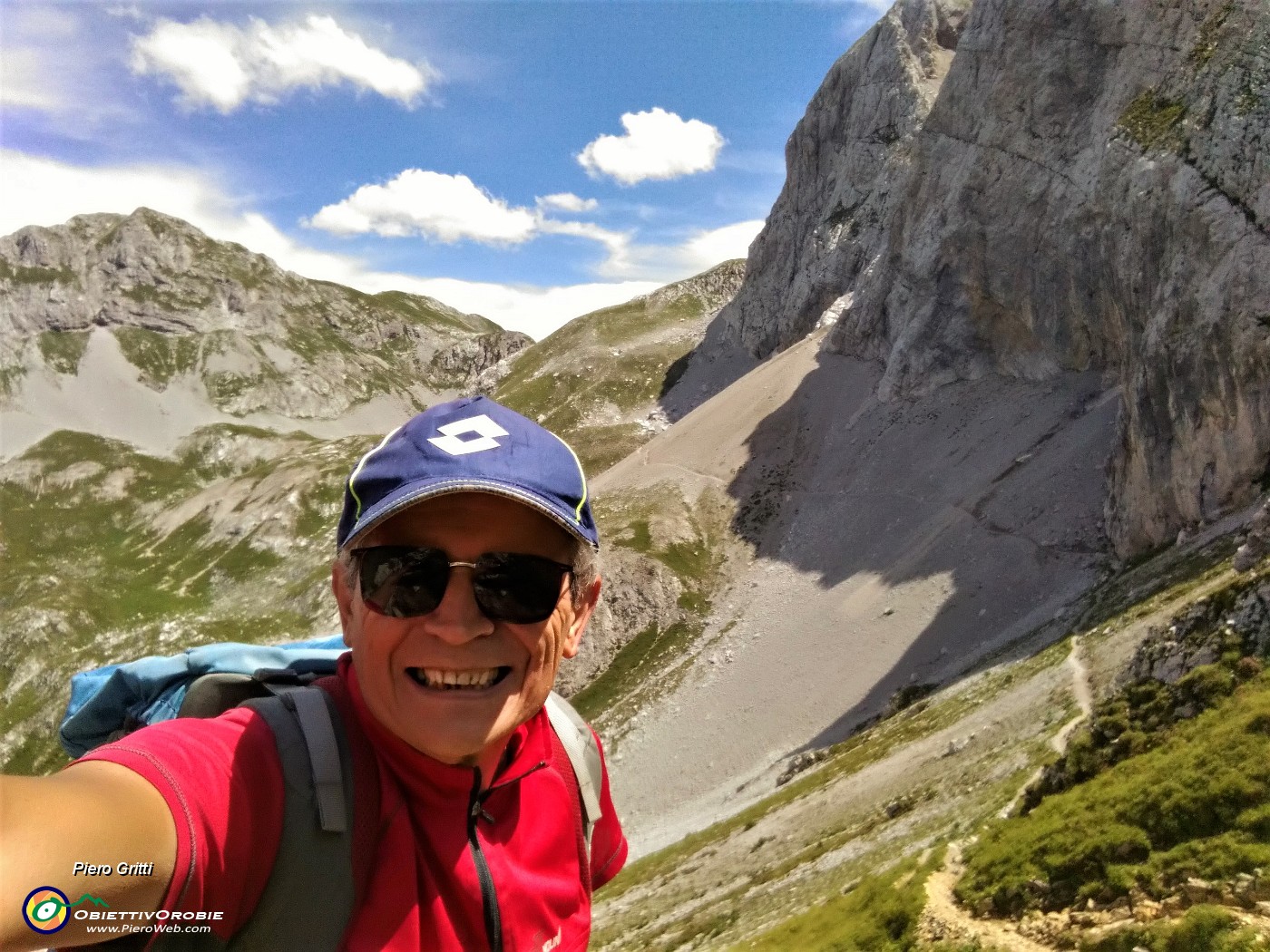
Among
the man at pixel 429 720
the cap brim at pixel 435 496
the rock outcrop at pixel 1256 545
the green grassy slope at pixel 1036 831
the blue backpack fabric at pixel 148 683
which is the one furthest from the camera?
the rock outcrop at pixel 1256 545

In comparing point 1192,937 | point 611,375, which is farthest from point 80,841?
point 611,375

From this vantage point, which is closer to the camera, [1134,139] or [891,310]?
[1134,139]

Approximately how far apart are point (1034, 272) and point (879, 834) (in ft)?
183

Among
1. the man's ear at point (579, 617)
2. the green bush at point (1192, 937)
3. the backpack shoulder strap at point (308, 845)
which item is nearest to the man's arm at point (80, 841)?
the backpack shoulder strap at point (308, 845)

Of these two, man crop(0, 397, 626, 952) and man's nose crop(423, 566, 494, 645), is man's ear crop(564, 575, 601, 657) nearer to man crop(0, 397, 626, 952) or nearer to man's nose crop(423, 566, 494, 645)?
man crop(0, 397, 626, 952)

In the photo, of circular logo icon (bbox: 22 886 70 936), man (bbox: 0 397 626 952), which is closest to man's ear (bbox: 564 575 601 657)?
man (bbox: 0 397 626 952)

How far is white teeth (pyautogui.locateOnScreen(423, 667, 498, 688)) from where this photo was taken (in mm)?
4254

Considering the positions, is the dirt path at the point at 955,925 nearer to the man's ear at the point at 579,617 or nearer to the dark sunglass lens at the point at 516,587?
the man's ear at the point at 579,617

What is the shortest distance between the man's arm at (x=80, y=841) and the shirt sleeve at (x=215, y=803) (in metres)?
0.06

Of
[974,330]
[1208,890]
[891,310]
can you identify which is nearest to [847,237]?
[891,310]

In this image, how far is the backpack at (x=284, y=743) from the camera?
350 centimetres

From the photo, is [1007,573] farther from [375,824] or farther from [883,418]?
[375,824]

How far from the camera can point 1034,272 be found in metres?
60.4

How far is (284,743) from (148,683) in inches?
72.4
